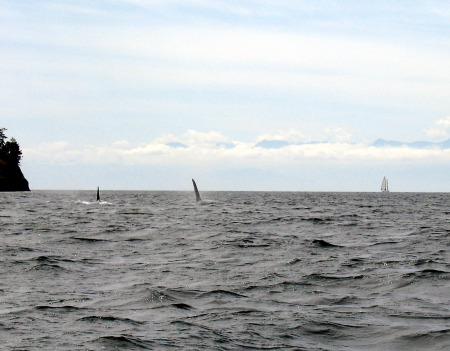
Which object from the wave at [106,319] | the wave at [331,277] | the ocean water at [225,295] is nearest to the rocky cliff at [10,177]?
the ocean water at [225,295]

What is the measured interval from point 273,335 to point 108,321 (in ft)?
9.31

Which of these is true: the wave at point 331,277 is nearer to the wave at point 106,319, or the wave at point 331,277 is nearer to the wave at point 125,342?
the wave at point 106,319

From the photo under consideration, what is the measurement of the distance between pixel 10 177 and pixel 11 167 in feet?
9.49

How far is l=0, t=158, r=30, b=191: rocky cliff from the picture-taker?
138000mm

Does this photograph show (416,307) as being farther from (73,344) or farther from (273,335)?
(73,344)

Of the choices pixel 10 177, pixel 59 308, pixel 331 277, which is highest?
pixel 10 177

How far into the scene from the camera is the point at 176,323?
960cm

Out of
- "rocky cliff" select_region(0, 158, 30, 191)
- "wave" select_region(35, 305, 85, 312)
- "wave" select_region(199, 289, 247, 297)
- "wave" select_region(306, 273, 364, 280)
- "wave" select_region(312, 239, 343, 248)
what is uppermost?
"rocky cliff" select_region(0, 158, 30, 191)

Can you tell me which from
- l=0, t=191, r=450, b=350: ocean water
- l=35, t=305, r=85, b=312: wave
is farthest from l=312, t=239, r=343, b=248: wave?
l=35, t=305, r=85, b=312: wave

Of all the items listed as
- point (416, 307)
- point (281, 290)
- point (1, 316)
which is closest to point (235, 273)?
point (281, 290)

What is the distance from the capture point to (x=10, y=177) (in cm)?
13975

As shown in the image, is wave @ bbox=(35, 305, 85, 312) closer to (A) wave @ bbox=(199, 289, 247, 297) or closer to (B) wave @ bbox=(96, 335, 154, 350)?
(B) wave @ bbox=(96, 335, 154, 350)

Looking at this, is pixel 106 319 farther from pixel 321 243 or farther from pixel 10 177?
pixel 10 177

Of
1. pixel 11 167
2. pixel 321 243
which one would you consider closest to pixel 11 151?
pixel 11 167
